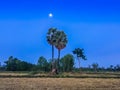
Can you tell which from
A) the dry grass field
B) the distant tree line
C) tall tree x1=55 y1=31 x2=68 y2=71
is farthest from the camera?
the distant tree line

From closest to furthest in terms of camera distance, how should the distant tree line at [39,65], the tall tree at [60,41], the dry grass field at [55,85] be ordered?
1. the dry grass field at [55,85]
2. the tall tree at [60,41]
3. the distant tree line at [39,65]

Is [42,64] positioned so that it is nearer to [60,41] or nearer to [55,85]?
[60,41]

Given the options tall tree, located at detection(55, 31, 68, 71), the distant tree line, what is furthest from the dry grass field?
the distant tree line

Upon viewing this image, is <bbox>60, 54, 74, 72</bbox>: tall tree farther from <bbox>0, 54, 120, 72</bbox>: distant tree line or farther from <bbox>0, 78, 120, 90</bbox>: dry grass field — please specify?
<bbox>0, 78, 120, 90</bbox>: dry grass field

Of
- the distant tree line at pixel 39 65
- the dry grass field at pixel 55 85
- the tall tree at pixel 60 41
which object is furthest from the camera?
the distant tree line at pixel 39 65

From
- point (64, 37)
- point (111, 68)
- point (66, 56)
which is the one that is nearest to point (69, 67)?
point (66, 56)

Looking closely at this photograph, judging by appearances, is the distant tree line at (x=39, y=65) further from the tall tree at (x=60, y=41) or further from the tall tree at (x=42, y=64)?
the tall tree at (x=60, y=41)

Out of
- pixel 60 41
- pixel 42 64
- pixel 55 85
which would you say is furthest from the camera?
→ pixel 42 64

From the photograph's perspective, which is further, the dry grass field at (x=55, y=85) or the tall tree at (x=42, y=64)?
the tall tree at (x=42, y=64)

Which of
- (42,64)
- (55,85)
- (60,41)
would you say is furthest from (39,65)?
(55,85)

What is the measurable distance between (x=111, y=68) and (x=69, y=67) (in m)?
63.5

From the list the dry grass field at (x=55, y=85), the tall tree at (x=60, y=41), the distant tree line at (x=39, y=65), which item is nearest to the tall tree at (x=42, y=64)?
the distant tree line at (x=39, y=65)

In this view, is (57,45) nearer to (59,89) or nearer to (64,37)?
(64,37)

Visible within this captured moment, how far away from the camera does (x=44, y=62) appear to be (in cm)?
13588
